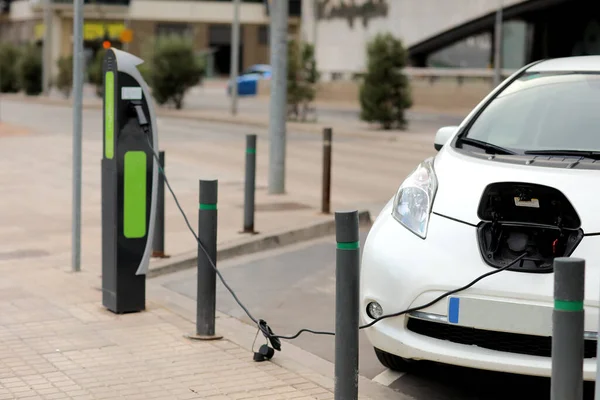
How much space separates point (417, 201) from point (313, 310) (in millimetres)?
2171

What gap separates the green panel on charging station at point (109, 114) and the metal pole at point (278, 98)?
651cm

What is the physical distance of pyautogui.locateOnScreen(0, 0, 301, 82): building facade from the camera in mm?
82213

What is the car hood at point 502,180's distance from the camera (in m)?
5.08

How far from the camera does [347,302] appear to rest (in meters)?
4.77

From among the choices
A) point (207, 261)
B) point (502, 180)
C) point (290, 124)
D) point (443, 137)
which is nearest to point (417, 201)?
point (502, 180)

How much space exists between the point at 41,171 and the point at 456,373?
11.0 metres

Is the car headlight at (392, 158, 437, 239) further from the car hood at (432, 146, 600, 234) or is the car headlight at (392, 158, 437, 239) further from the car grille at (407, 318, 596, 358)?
the car grille at (407, 318, 596, 358)

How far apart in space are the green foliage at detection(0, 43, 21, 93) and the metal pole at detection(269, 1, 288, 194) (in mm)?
43612

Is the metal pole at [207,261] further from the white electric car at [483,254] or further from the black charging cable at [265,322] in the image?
the white electric car at [483,254]

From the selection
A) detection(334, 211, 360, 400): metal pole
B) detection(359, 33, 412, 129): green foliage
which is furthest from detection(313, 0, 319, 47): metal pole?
detection(334, 211, 360, 400): metal pole

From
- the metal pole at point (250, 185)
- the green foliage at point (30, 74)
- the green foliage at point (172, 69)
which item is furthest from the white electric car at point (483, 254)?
the green foliage at point (30, 74)

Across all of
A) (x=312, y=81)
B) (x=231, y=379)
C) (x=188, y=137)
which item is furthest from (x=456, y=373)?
(x=312, y=81)

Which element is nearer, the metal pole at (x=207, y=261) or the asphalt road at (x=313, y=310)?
the asphalt road at (x=313, y=310)

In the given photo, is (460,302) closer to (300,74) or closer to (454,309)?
(454,309)
